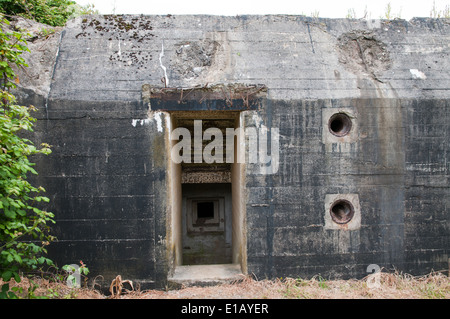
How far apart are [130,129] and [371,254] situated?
354cm

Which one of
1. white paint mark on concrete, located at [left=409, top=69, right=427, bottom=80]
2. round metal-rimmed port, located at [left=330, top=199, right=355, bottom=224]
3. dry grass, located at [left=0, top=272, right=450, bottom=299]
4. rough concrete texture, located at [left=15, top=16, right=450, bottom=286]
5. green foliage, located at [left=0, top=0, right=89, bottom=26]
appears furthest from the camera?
green foliage, located at [left=0, top=0, right=89, bottom=26]

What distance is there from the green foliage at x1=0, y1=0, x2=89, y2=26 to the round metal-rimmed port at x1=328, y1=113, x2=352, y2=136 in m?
4.86

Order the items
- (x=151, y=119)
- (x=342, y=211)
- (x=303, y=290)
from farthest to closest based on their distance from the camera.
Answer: (x=342, y=211), (x=151, y=119), (x=303, y=290)

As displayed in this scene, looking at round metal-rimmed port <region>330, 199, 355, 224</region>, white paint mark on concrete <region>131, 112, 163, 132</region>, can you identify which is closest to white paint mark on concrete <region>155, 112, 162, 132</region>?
white paint mark on concrete <region>131, 112, 163, 132</region>

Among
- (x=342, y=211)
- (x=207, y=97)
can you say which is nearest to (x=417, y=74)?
(x=342, y=211)

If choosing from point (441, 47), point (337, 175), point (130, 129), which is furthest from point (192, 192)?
point (441, 47)

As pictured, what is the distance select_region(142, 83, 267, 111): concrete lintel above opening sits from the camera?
3.83 meters

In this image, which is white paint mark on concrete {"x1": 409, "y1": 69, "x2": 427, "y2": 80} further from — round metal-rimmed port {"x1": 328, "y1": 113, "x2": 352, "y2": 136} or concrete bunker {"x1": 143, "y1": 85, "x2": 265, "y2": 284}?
concrete bunker {"x1": 143, "y1": 85, "x2": 265, "y2": 284}

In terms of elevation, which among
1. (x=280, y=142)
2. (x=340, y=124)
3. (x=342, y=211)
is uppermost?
(x=340, y=124)

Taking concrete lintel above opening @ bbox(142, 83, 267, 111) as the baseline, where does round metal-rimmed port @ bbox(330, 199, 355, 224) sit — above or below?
below

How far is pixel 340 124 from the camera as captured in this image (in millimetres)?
4145

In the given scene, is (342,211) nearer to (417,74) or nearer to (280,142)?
(280,142)

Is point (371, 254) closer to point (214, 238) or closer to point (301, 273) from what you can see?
point (301, 273)

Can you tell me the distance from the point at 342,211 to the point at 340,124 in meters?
1.19
